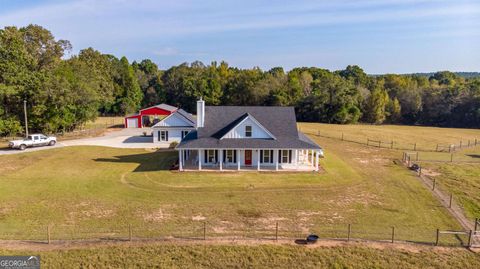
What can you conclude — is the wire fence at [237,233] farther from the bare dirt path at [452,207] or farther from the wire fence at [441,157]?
the wire fence at [441,157]

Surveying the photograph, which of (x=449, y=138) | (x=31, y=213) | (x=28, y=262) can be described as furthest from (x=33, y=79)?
(x=449, y=138)

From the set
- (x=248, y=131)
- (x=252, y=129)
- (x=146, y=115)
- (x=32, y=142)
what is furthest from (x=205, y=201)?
(x=146, y=115)

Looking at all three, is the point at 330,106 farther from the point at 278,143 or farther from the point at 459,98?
the point at 278,143

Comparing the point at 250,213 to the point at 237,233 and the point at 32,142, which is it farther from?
the point at 32,142

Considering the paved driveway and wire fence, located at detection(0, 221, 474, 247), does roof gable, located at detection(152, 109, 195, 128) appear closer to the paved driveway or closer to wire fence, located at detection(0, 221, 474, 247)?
the paved driveway

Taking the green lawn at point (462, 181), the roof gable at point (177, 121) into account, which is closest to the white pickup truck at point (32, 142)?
the roof gable at point (177, 121)

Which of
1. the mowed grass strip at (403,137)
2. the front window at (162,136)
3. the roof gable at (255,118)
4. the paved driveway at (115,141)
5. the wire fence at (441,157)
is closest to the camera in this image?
the roof gable at (255,118)

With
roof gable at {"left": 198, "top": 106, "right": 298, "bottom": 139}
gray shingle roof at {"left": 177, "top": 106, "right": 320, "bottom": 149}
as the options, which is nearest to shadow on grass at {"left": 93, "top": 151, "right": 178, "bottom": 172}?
gray shingle roof at {"left": 177, "top": 106, "right": 320, "bottom": 149}
